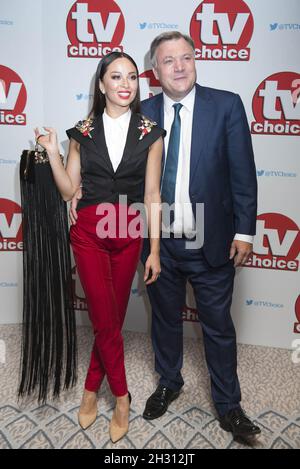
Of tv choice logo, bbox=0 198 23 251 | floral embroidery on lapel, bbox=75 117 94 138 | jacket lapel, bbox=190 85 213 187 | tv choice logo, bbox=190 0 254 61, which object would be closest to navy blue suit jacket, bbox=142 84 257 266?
jacket lapel, bbox=190 85 213 187

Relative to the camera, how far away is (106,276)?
6.29ft

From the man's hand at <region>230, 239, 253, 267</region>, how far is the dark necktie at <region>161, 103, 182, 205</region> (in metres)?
0.35

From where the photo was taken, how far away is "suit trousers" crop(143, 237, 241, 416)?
2016 millimetres

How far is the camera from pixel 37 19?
2.65 meters

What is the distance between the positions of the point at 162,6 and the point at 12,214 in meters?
1.61

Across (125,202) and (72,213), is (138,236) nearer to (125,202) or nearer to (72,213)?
(125,202)

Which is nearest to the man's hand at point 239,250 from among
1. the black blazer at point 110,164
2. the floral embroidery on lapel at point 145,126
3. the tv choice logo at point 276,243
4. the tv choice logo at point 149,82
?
the black blazer at point 110,164

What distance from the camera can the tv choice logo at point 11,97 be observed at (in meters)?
2.73

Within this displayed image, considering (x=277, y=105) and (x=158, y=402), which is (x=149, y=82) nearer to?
(x=277, y=105)

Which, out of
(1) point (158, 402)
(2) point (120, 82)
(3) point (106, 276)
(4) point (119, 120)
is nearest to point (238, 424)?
(1) point (158, 402)

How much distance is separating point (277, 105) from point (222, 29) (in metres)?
0.53

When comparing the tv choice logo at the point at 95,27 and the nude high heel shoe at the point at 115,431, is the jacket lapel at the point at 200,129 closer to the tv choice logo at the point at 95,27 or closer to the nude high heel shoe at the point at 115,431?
the tv choice logo at the point at 95,27

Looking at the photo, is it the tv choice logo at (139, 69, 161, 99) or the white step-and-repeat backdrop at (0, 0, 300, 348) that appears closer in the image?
the white step-and-repeat backdrop at (0, 0, 300, 348)

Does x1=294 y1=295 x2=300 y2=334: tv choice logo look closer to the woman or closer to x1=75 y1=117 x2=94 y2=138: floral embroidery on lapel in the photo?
the woman
